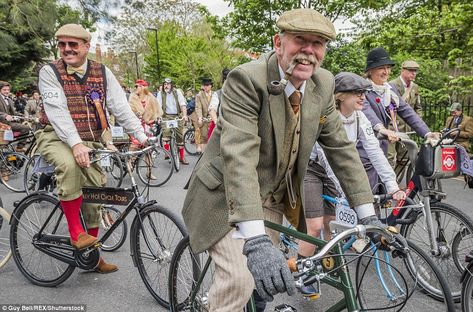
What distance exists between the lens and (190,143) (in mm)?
13773

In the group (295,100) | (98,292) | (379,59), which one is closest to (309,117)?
(295,100)

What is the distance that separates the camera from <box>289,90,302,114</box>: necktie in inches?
77.5

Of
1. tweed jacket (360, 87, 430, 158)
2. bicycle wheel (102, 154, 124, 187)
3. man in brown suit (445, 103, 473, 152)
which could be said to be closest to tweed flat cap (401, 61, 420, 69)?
man in brown suit (445, 103, 473, 152)

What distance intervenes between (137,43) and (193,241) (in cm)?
4616

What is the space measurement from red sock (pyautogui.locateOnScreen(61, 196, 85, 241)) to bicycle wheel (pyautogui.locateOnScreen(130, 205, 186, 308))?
506 mm

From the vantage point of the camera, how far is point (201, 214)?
210cm

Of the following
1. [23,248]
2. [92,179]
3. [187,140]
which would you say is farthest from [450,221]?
[187,140]

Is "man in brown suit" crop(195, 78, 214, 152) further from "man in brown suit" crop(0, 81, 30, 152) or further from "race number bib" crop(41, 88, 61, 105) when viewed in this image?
"race number bib" crop(41, 88, 61, 105)

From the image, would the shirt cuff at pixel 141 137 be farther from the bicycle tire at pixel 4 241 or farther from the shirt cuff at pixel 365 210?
the shirt cuff at pixel 365 210

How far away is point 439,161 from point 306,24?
214cm

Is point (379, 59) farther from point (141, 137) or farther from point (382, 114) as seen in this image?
point (141, 137)

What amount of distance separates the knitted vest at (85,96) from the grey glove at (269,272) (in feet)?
8.44

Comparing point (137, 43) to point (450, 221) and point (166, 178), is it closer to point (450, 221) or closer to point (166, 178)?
point (166, 178)

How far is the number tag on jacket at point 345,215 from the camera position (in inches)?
119
